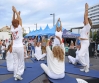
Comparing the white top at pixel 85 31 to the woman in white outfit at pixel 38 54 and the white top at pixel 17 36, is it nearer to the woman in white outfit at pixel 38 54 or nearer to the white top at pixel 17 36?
the white top at pixel 17 36

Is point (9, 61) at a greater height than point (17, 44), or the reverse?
point (17, 44)

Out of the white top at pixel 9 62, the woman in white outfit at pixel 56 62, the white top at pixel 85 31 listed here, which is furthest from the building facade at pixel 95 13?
the woman in white outfit at pixel 56 62

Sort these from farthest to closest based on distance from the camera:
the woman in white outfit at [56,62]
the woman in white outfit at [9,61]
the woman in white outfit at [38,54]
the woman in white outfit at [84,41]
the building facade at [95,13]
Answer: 1. the building facade at [95,13]
2. the woman in white outfit at [38,54]
3. the woman in white outfit at [9,61]
4. the woman in white outfit at [84,41]
5. the woman in white outfit at [56,62]

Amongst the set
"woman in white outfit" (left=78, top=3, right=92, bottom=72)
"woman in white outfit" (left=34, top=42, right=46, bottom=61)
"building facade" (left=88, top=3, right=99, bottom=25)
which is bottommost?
"woman in white outfit" (left=34, top=42, right=46, bottom=61)

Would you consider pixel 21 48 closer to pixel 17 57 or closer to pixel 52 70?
pixel 17 57

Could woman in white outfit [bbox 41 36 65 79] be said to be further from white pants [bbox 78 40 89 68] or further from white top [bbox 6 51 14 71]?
white top [bbox 6 51 14 71]

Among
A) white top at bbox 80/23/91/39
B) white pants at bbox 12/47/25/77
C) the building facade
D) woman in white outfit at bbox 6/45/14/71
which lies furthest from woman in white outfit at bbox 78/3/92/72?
the building facade

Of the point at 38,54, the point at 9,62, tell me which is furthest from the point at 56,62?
the point at 38,54

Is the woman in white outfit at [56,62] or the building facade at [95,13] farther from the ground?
the building facade at [95,13]

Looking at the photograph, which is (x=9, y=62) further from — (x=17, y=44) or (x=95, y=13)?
(x=95, y=13)

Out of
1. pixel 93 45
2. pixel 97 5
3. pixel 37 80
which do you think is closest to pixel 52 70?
pixel 37 80

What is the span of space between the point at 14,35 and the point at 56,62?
1.35 m

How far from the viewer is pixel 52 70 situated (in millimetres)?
4258

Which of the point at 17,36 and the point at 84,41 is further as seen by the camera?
the point at 84,41
